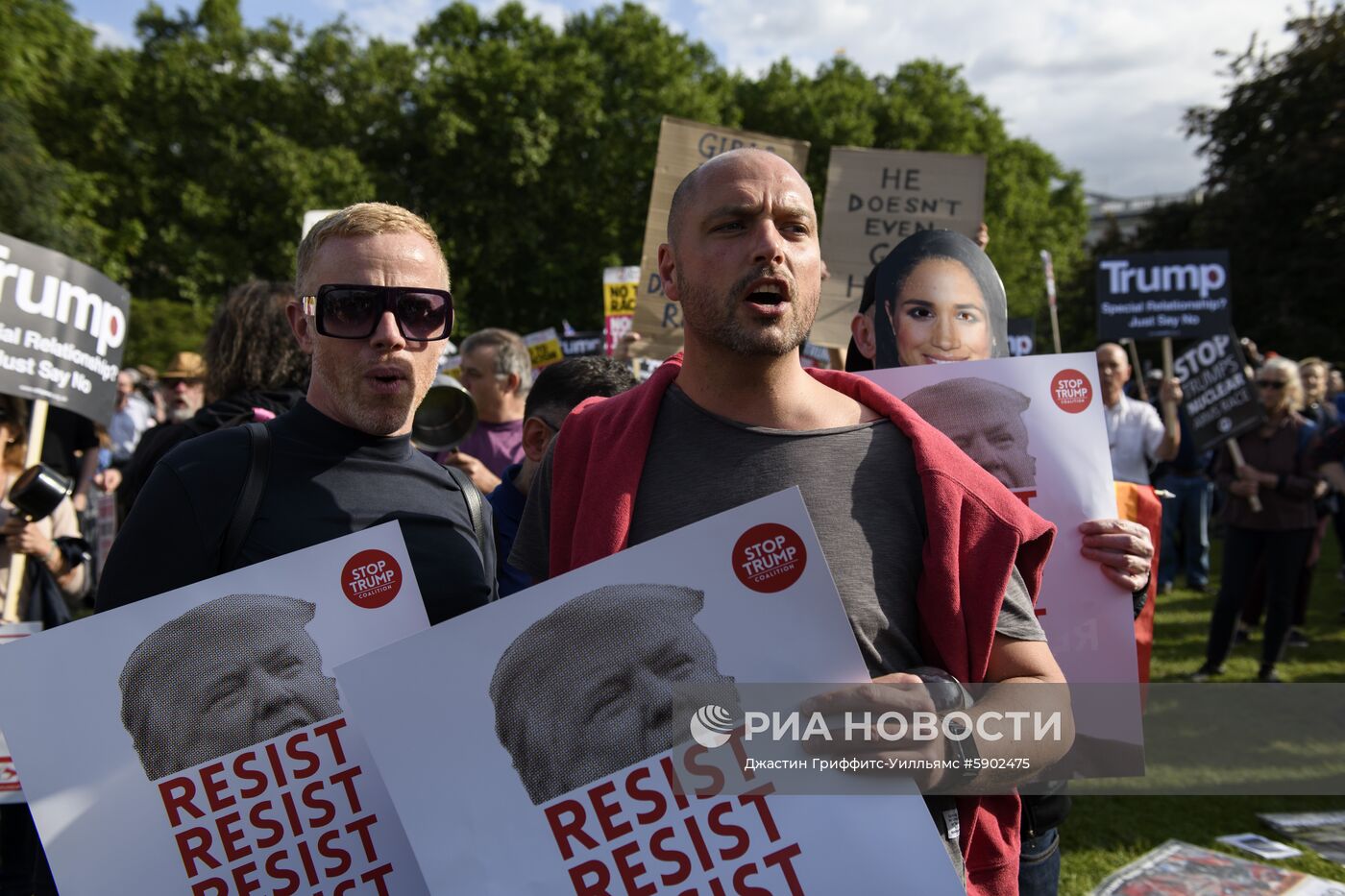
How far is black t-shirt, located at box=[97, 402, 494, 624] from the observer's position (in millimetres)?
1868

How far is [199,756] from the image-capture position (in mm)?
1679

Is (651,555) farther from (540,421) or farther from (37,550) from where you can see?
(37,550)

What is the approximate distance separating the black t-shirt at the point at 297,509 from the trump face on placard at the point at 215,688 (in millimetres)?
177

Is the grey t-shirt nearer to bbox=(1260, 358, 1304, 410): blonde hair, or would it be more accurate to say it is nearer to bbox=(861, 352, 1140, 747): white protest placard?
bbox=(861, 352, 1140, 747): white protest placard

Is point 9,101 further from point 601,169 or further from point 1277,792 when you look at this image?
point 1277,792

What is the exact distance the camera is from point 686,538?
155 cm

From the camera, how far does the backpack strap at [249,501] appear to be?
6.21 feet

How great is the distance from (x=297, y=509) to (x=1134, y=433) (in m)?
7.07

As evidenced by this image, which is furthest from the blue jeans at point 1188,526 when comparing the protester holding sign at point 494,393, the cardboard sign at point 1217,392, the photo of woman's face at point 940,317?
the photo of woman's face at point 940,317

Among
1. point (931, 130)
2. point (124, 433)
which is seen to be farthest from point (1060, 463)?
point (931, 130)

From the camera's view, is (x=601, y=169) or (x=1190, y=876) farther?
(x=601, y=169)

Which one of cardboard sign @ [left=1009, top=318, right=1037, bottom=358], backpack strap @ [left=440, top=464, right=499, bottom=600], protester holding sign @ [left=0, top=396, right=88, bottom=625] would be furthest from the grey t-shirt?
cardboard sign @ [left=1009, top=318, right=1037, bottom=358]

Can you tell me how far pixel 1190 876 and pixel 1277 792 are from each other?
1311 millimetres

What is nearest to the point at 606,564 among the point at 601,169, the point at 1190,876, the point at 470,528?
the point at 470,528
